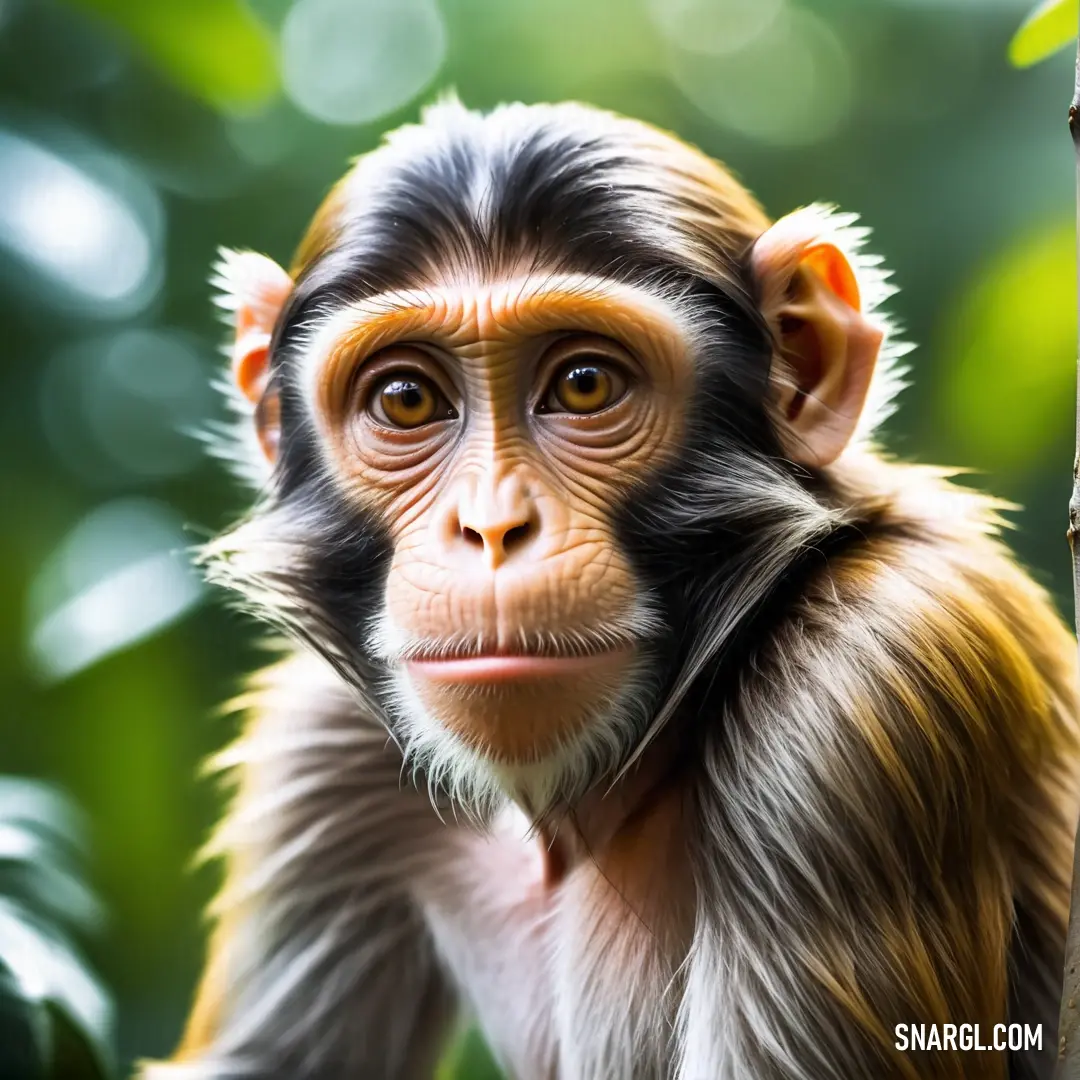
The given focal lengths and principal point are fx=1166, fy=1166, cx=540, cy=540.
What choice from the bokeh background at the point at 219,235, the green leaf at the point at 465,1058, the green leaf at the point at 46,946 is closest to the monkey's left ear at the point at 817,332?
the bokeh background at the point at 219,235

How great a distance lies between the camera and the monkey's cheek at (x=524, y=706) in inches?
43.2

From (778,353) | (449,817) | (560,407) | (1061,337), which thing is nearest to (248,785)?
(449,817)

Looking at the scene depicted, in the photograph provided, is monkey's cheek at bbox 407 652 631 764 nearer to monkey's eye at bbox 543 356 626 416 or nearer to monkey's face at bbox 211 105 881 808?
monkey's face at bbox 211 105 881 808

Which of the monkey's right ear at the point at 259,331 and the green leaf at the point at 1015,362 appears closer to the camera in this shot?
the monkey's right ear at the point at 259,331

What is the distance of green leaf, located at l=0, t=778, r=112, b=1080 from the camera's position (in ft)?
5.13

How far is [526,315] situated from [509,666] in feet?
1.14

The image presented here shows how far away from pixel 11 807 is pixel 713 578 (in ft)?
3.68

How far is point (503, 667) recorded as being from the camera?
3.52 ft

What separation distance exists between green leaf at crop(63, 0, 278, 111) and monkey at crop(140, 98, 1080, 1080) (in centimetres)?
41

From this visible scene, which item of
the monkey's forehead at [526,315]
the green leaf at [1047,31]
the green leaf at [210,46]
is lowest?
the monkey's forehead at [526,315]

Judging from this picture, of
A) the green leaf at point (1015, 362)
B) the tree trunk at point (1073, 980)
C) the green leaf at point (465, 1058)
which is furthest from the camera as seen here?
the green leaf at point (465, 1058)

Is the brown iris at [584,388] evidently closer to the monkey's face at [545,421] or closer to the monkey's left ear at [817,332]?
the monkey's face at [545,421]

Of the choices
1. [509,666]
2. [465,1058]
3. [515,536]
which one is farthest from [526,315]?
[465,1058]

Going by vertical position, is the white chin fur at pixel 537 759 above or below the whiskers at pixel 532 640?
below
